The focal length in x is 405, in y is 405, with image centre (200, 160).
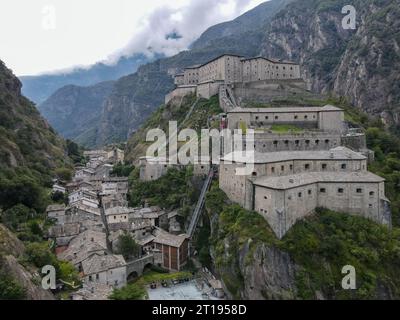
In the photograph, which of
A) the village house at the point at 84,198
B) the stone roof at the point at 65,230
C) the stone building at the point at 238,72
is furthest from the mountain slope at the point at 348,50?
the stone roof at the point at 65,230

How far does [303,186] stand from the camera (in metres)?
35.4

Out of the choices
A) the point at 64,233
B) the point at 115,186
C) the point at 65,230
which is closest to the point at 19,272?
the point at 64,233

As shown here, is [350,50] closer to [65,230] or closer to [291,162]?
[291,162]

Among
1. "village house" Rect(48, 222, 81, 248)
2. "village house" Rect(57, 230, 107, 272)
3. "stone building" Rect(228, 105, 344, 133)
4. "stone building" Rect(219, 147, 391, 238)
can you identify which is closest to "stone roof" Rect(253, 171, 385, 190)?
"stone building" Rect(219, 147, 391, 238)

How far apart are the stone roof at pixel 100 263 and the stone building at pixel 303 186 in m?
12.4

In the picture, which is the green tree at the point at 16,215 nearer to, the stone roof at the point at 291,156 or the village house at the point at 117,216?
the village house at the point at 117,216

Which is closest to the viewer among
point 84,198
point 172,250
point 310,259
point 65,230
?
point 310,259

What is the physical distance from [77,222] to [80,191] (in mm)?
10762

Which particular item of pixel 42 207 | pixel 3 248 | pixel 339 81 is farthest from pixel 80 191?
pixel 339 81

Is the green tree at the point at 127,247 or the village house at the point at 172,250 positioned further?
the green tree at the point at 127,247

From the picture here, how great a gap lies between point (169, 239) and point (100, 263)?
327 inches

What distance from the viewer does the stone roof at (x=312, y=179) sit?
34.4 metres

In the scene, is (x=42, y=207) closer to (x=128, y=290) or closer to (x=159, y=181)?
(x=159, y=181)

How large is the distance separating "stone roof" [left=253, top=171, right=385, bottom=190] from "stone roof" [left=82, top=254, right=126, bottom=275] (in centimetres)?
1424
